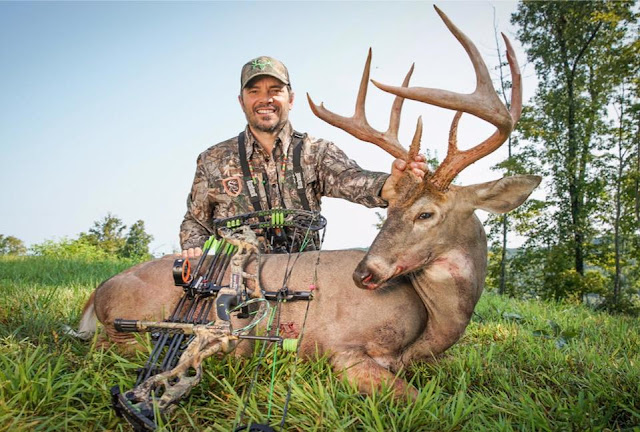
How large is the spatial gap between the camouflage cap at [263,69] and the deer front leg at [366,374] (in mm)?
3171

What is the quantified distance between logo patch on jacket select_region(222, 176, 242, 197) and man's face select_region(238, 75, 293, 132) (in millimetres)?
613

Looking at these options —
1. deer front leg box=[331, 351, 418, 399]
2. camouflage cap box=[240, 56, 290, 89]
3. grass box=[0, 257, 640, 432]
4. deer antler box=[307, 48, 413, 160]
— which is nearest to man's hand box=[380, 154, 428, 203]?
deer antler box=[307, 48, 413, 160]

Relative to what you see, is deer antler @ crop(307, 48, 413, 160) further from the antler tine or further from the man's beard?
the man's beard

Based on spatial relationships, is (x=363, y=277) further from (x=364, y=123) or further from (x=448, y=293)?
(x=364, y=123)

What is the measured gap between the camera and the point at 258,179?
5.04 metres

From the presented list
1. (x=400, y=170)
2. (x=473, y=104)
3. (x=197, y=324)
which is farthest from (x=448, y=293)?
(x=197, y=324)

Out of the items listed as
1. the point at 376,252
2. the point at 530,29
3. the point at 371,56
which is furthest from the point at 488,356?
the point at 530,29

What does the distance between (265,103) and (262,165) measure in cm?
68

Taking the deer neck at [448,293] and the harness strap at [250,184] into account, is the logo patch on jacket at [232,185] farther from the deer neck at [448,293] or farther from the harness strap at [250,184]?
the deer neck at [448,293]

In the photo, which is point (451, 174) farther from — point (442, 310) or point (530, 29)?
point (530, 29)

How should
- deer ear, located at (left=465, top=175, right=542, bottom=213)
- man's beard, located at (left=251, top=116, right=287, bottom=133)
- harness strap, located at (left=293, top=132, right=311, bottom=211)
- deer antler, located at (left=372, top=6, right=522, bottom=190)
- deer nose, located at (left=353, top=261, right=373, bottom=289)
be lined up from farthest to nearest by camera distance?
1. man's beard, located at (left=251, top=116, right=287, bottom=133)
2. harness strap, located at (left=293, top=132, right=311, bottom=211)
3. deer ear, located at (left=465, top=175, right=542, bottom=213)
4. deer antler, located at (left=372, top=6, right=522, bottom=190)
5. deer nose, located at (left=353, top=261, right=373, bottom=289)

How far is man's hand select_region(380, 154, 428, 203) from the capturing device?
3.32 m

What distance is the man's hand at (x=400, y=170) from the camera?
3320mm

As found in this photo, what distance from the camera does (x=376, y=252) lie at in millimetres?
3070
